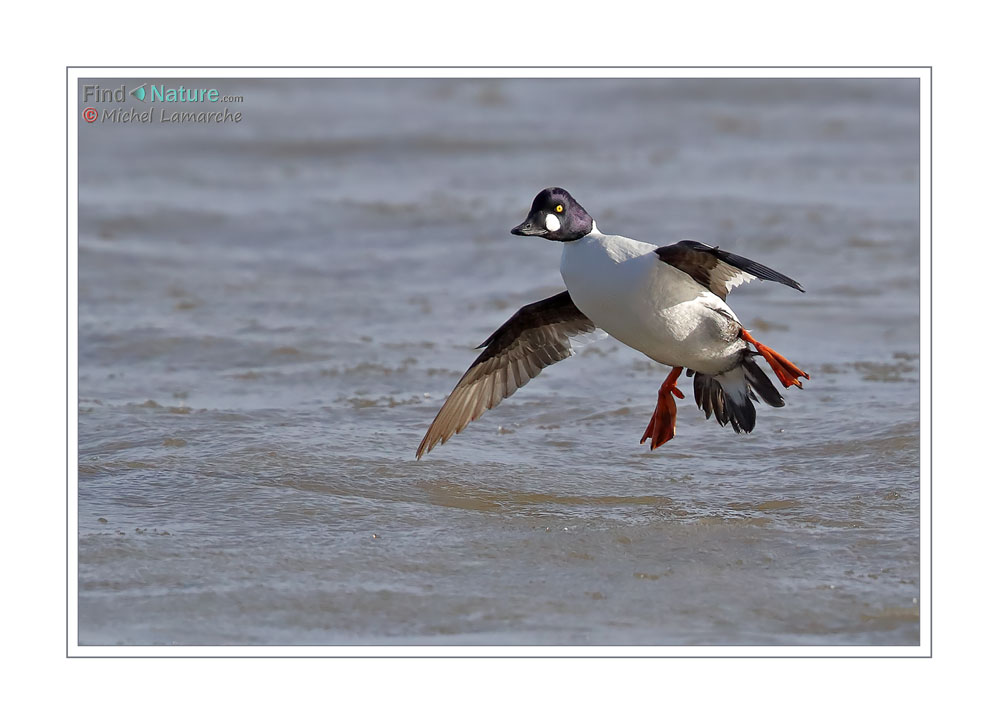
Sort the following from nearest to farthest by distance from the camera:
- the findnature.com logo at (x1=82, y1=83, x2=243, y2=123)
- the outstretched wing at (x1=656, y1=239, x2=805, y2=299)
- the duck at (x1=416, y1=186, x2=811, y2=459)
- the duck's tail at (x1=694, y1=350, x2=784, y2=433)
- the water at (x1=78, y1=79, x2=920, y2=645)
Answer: the water at (x1=78, y1=79, x2=920, y2=645) → the outstretched wing at (x1=656, y1=239, x2=805, y2=299) → the duck at (x1=416, y1=186, x2=811, y2=459) → the duck's tail at (x1=694, y1=350, x2=784, y2=433) → the findnature.com logo at (x1=82, y1=83, x2=243, y2=123)

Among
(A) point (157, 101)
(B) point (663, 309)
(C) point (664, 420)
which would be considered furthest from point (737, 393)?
(A) point (157, 101)

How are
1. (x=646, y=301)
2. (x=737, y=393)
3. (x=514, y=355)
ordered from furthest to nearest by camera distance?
(x=514, y=355), (x=737, y=393), (x=646, y=301)

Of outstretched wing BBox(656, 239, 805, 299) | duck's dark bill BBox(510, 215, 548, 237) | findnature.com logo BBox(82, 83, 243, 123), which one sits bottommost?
outstretched wing BBox(656, 239, 805, 299)

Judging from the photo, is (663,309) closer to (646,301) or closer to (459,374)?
(646,301)

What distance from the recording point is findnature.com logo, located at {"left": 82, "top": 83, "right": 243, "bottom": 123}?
33.9 feet

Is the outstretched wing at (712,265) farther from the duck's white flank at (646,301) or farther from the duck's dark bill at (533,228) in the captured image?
the duck's dark bill at (533,228)

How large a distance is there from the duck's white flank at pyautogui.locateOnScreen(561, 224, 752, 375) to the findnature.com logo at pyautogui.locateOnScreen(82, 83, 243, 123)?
437 centimetres

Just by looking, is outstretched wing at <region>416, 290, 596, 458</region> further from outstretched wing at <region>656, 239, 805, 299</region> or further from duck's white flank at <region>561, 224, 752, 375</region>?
outstretched wing at <region>656, 239, 805, 299</region>

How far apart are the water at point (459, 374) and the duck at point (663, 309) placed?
33cm

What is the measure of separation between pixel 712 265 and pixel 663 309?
33 centimetres

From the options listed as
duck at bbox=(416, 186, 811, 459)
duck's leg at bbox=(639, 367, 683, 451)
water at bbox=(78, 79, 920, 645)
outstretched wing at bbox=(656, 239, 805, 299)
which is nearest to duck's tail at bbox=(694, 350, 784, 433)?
duck at bbox=(416, 186, 811, 459)

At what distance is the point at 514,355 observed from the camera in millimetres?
7414

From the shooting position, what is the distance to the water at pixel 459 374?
5273mm
